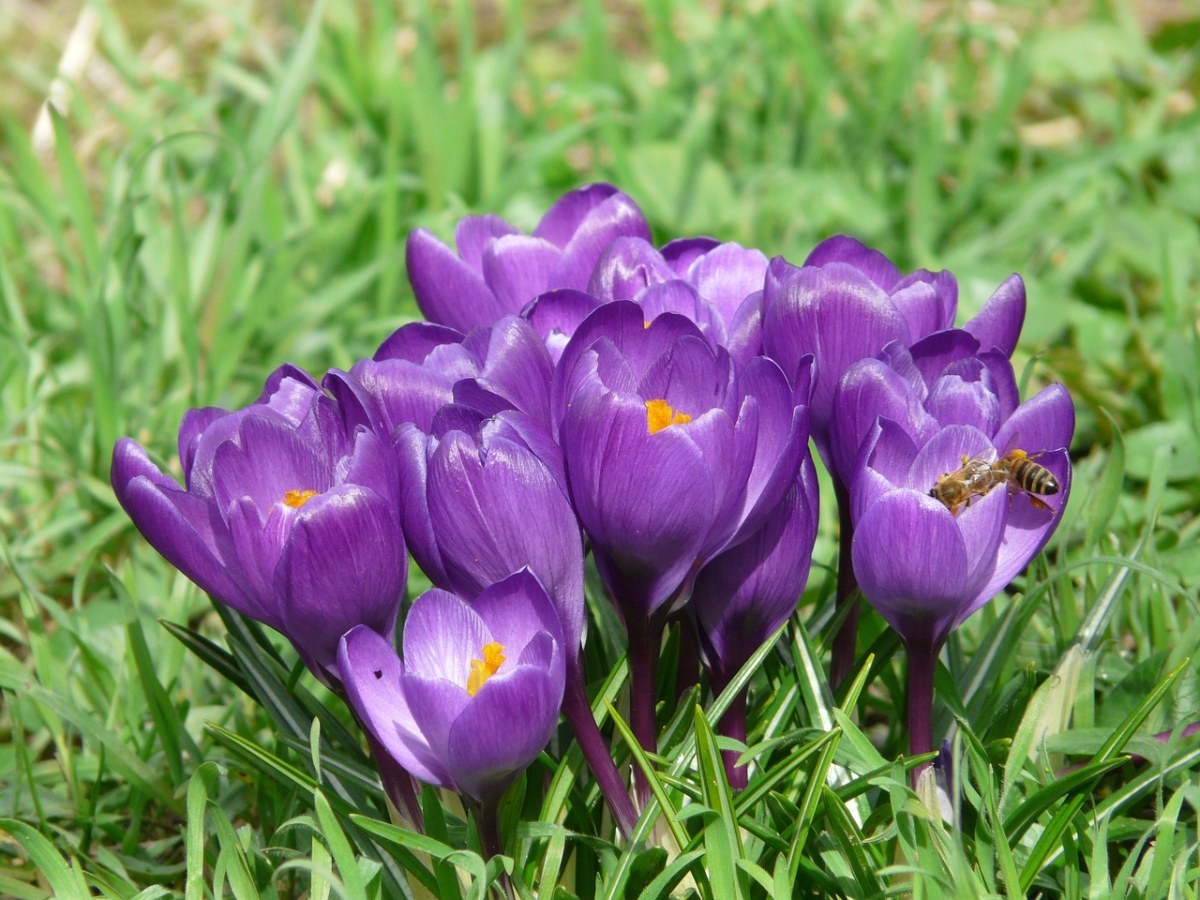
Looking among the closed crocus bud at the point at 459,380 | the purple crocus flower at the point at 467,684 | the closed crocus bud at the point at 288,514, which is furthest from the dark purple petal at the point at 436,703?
the closed crocus bud at the point at 459,380

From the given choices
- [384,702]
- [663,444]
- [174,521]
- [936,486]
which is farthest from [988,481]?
[174,521]

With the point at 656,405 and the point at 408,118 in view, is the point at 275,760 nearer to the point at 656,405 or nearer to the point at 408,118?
the point at 656,405

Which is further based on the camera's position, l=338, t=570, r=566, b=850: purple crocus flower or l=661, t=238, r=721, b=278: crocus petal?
l=661, t=238, r=721, b=278: crocus petal

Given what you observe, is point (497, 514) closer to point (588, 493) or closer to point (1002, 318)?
point (588, 493)

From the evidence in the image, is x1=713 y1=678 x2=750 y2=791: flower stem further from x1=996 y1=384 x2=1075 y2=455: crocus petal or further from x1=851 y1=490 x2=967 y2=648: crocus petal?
x1=996 y1=384 x2=1075 y2=455: crocus petal

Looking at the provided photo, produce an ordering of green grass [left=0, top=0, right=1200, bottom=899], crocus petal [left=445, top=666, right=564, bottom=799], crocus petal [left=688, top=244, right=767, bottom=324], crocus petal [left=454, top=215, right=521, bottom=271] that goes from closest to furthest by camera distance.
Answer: crocus petal [left=445, top=666, right=564, bottom=799]
green grass [left=0, top=0, right=1200, bottom=899]
crocus petal [left=688, top=244, right=767, bottom=324]
crocus petal [left=454, top=215, right=521, bottom=271]

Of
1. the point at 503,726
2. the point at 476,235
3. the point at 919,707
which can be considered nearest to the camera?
the point at 503,726

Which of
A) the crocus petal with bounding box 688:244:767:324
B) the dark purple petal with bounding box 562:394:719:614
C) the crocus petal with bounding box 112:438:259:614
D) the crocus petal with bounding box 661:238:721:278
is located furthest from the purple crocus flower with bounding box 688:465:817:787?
Answer: the crocus petal with bounding box 112:438:259:614

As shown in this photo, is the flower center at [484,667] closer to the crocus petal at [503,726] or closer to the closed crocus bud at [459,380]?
the crocus petal at [503,726]
